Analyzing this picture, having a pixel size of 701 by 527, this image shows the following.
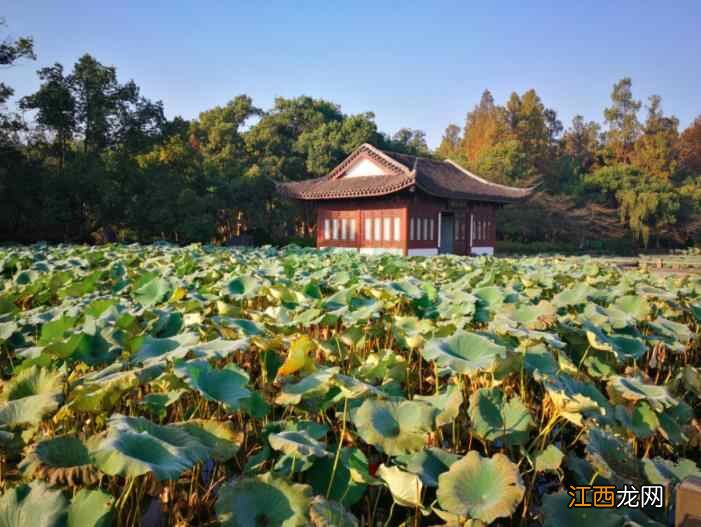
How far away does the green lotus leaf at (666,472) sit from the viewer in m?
1.18

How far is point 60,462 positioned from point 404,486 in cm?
67

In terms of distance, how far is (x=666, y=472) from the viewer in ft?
3.96

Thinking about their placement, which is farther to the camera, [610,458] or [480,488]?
[610,458]

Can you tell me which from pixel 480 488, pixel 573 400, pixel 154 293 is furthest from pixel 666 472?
pixel 154 293

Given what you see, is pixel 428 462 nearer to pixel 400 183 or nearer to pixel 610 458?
pixel 610 458

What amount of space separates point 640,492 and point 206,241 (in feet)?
56.9

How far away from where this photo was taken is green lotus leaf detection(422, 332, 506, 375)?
4.51ft

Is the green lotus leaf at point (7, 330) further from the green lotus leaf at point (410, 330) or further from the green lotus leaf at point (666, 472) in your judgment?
the green lotus leaf at point (666, 472)

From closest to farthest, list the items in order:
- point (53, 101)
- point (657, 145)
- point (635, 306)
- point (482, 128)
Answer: point (635, 306), point (53, 101), point (657, 145), point (482, 128)

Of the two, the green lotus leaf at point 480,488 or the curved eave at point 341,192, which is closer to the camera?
the green lotus leaf at point 480,488

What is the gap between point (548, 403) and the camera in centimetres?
168

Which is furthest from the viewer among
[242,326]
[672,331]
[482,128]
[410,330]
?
[482,128]

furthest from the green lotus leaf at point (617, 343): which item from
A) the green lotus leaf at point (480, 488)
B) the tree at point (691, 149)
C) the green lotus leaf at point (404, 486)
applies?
the tree at point (691, 149)

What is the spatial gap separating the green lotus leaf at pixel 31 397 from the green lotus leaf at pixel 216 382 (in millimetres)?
281
